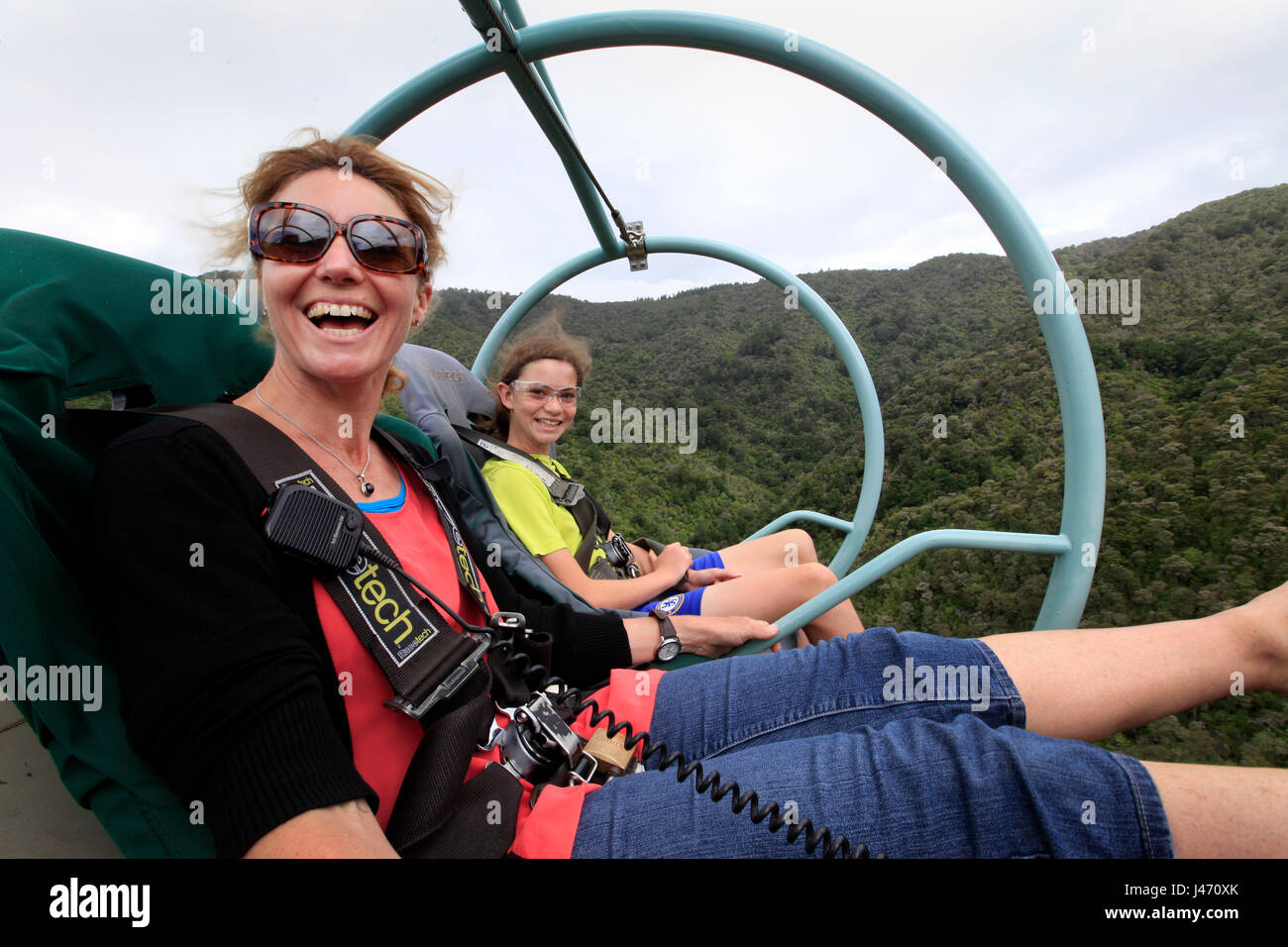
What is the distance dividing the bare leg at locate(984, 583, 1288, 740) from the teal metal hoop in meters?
0.32

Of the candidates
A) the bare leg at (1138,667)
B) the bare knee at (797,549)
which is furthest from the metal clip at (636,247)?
the bare leg at (1138,667)

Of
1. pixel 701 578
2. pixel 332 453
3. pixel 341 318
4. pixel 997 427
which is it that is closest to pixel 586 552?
pixel 701 578

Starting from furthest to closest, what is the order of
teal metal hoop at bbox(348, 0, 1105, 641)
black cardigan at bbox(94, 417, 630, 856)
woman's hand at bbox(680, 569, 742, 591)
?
woman's hand at bbox(680, 569, 742, 591), teal metal hoop at bbox(348, 0, 1105, 641), black cardigan at bbox(94, 417, 630, 856)

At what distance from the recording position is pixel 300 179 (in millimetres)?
1135

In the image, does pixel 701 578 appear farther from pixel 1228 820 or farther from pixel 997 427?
pixel 997 427

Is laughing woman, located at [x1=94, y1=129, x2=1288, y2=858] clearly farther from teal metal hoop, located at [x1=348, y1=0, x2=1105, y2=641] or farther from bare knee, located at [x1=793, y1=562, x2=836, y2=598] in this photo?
bare knee, located at [x1=793, y1=562, x2=836, y2=598]

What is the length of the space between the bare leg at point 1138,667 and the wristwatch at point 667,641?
742 millimetres

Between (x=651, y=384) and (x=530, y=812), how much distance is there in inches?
337

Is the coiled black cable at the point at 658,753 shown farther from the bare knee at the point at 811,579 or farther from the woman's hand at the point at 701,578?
the woman's hand at the point at 701,578

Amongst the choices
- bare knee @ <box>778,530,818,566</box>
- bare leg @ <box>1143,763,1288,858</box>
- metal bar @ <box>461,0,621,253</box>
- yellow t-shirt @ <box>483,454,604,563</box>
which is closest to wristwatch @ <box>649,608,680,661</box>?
yellow t-shirt @ <box>483,454,604,563</box>

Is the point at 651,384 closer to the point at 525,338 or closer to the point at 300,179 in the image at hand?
the point at 525,338

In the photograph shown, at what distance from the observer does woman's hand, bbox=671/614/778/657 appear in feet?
5.26

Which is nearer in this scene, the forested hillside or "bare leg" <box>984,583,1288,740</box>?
"bare leg" <box>984,583,1288,740</box>

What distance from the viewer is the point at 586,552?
2.18 metres
